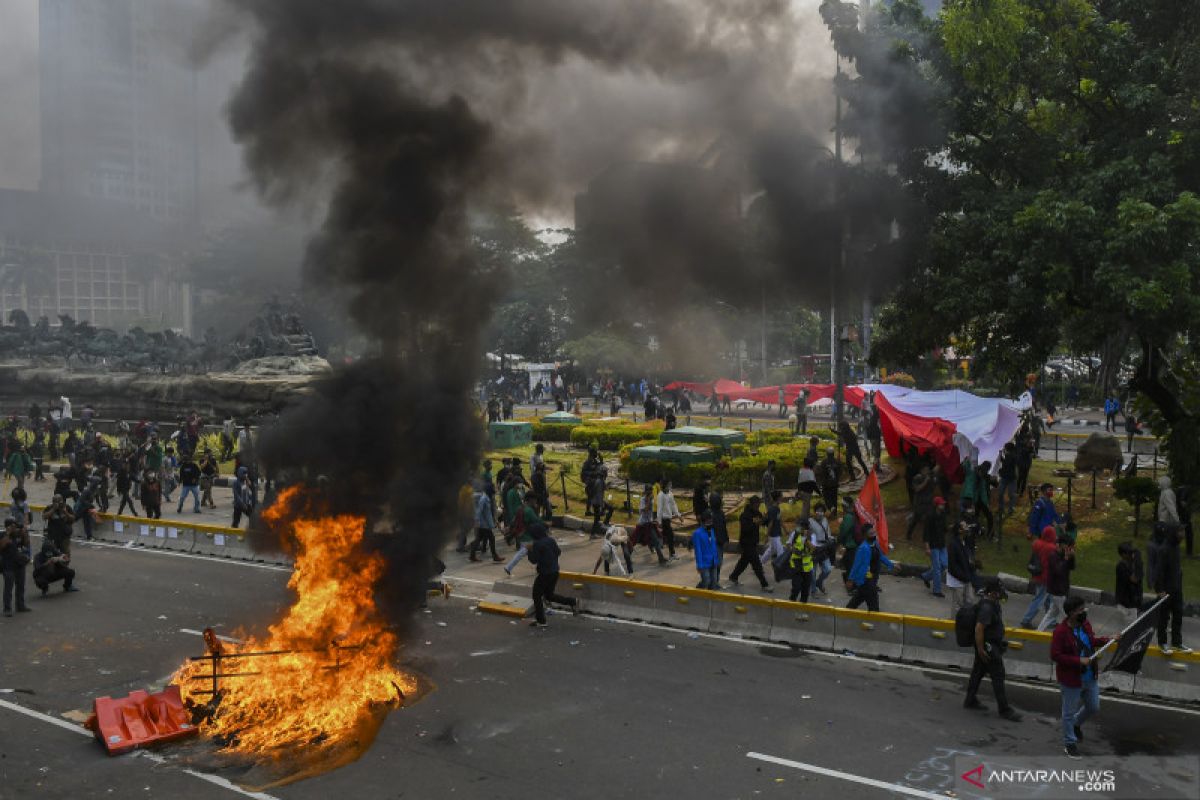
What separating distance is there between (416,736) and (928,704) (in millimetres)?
5066

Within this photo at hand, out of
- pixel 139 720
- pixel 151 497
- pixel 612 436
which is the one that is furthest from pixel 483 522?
pixel 612 436

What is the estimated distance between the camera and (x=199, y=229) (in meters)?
43.2

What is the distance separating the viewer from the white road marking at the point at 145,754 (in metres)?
8.45

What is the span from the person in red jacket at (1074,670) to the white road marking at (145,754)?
6.69 m

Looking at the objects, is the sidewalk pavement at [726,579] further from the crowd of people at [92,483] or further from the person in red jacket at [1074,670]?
the crowd of people at [92,483]

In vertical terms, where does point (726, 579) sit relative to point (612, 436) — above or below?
below

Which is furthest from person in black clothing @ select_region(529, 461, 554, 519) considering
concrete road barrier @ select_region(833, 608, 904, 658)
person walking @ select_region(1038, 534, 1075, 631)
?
person walking @ select_region(1038, 534, 1075, 631)

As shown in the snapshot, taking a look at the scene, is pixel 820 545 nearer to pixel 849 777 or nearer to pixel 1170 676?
pixel 1170 676

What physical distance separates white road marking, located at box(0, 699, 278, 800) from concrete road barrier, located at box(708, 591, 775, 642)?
6.52 m

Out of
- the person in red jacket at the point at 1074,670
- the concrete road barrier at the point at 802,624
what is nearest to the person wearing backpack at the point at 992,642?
the person in red jacket at the point at 1074,670

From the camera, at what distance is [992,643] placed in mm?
9859

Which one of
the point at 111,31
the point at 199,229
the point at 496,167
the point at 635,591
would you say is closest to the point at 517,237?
the point at 496,167

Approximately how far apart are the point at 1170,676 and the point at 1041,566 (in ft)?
8.03

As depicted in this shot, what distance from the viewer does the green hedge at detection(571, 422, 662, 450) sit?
95.6 feet
